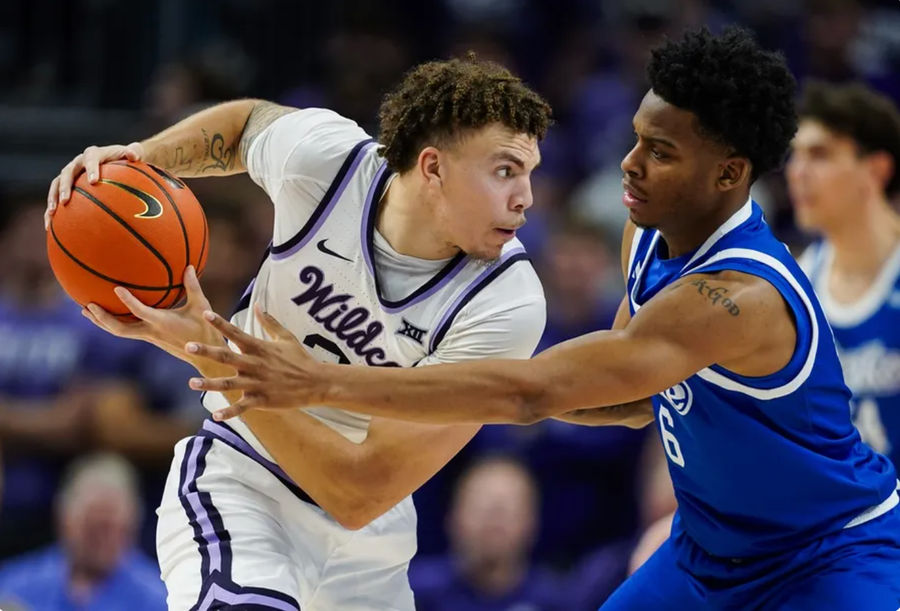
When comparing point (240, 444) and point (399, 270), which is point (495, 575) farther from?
point (399, 270)

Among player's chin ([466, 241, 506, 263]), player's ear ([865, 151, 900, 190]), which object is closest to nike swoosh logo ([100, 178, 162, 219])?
player's chin ([466, 241, 506, 263])

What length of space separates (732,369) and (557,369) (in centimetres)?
56

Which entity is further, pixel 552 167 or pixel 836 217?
pixel 552 167

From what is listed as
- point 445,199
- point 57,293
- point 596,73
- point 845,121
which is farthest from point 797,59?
point 445,199

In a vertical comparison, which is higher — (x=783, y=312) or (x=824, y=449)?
(x=783, y=312)

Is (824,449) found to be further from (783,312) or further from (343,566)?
(343,566)

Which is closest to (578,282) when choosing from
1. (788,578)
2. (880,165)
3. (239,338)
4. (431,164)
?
(880,165)

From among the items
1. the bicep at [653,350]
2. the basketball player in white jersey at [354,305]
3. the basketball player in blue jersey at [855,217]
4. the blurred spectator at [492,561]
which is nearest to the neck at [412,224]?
the basketball player in white jersey at [354,305]

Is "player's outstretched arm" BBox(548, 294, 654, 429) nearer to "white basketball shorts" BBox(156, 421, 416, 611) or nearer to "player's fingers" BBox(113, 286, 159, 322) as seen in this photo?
"white basketball shorts" BBox(156, 421, 416, 611)

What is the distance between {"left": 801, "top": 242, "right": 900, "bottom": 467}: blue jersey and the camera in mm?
6230

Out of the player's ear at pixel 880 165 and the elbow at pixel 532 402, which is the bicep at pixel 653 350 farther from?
the player's ear at pixel 880 165

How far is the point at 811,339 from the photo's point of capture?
12.5 ft

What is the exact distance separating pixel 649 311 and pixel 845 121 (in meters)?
3.40

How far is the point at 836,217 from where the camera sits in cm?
652
